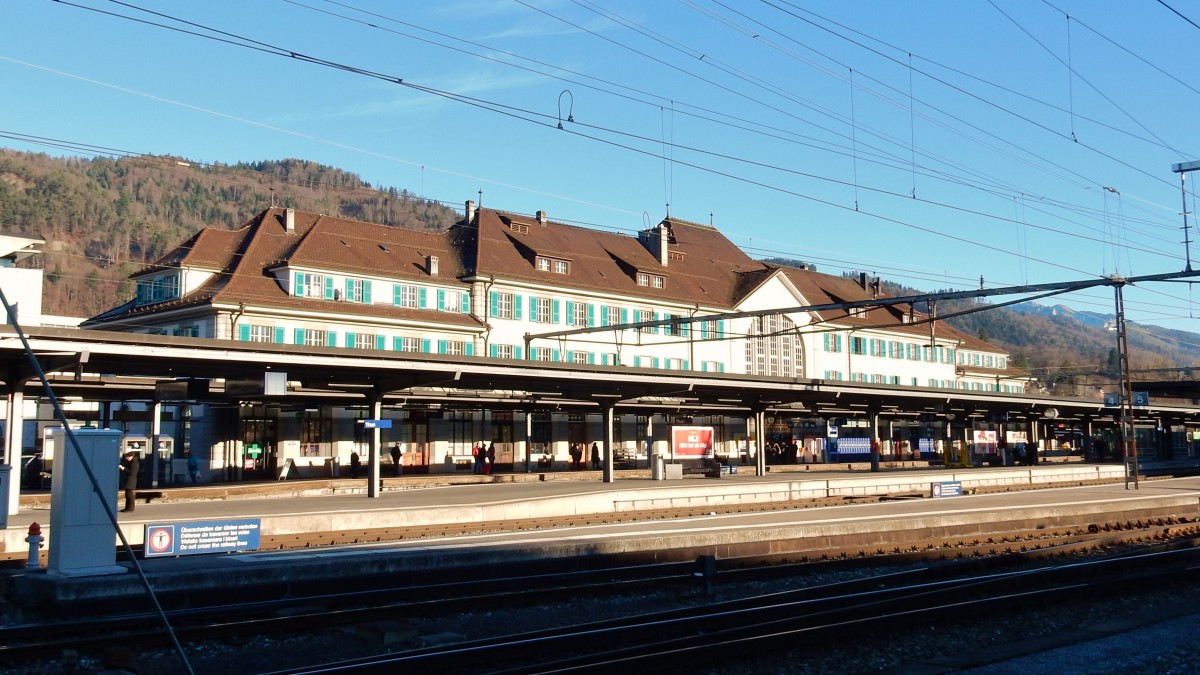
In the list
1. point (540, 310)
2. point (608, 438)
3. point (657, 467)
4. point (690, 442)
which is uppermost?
point (540, 310)

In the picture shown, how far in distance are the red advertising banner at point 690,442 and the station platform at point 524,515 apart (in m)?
3.13

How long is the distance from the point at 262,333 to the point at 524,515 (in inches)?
869

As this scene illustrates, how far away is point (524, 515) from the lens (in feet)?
91.7

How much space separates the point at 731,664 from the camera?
1118cm

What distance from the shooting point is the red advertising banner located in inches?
1654

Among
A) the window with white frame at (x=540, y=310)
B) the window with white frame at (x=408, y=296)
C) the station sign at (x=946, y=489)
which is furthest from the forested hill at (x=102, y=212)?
the station sign at (x=946, y=489)

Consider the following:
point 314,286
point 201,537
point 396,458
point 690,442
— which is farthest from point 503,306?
point 201,537

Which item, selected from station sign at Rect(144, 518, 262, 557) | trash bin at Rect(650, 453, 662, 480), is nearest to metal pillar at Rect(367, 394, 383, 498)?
station sign at Rect(144, 518, 262, 557)

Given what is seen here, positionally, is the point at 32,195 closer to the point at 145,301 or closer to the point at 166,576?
the point at 145,301

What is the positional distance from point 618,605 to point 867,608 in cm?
351

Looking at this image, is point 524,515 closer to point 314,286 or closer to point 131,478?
point 131,478

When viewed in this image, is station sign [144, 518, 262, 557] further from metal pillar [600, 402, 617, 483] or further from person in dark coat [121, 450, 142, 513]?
metal pillar [600, 402, 617, 483]

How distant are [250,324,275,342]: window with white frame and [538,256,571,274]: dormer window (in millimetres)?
16328

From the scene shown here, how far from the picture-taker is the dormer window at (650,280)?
2490 inches
